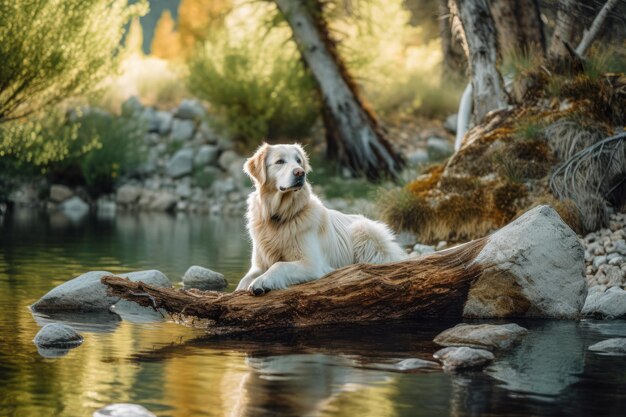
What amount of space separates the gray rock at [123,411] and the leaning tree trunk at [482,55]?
10.9 meters

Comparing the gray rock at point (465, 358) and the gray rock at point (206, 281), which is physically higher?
the gray rock at point (206, 281)

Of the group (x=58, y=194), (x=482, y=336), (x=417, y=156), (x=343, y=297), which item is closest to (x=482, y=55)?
(x=343, y=297)

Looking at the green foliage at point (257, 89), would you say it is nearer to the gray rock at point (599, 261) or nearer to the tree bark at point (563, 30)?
the tree bark at point (563, 30)

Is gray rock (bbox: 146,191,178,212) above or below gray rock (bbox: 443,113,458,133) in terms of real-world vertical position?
below

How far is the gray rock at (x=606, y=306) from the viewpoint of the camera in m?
9.48

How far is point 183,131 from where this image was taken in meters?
29.6

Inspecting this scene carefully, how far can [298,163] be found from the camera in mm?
8820

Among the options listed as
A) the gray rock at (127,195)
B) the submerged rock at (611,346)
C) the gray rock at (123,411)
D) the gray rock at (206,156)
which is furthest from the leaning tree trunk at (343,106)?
the gray rock at (123,411)

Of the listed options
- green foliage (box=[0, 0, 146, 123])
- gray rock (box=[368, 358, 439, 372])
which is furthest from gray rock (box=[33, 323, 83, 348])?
green foliage (box=[0, 0, 146, 123])

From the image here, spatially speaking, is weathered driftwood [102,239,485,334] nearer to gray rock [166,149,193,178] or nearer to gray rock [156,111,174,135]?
gray rock [166,149,193,178]

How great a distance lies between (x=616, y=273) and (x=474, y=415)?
5939mm

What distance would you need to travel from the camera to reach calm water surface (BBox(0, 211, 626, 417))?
5.80m

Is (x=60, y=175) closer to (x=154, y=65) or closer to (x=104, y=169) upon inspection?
(x=104, y=169)

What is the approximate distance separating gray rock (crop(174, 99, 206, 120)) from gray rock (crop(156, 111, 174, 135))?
0.31 metres
